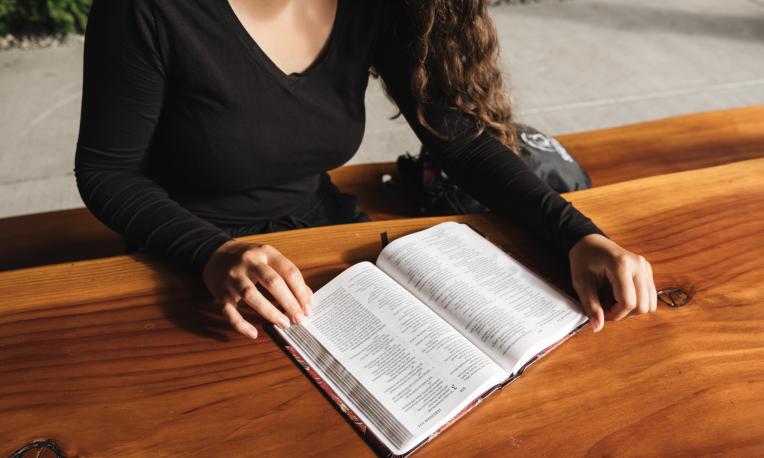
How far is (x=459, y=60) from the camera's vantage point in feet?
3.68

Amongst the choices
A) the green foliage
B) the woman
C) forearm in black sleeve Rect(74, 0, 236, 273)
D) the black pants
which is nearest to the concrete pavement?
the green foliage

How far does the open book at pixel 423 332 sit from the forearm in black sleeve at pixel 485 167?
0.11 m

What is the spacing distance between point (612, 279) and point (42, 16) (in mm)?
3254

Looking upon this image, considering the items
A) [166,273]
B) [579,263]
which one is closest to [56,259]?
[166,273]

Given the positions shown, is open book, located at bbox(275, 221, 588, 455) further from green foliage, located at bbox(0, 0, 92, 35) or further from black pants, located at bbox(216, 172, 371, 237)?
green foliage, located at bbox(0, 0, 92, 35)

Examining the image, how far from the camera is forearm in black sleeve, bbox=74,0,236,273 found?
34.1 inches

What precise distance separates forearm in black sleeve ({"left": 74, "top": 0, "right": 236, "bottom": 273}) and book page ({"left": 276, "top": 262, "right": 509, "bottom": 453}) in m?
0.20

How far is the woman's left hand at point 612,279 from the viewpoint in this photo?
85 cm

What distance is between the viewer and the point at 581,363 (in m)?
0.80

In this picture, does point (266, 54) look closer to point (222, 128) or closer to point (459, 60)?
point (222, 128)

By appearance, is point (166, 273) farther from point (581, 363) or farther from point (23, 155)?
point (23, 155)

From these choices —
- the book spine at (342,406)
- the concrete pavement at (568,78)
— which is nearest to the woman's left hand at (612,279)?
the book spine at (342,406)

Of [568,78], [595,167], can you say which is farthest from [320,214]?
[568,78]

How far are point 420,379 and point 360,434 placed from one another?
99 mm
